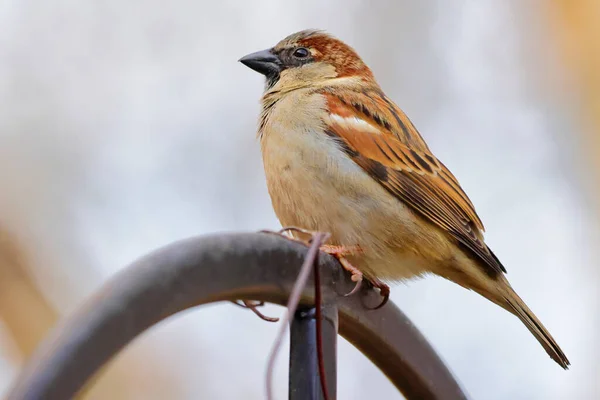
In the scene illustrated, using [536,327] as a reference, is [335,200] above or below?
above

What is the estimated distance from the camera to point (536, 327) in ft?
9.20

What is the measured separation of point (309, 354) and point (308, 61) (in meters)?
2.14

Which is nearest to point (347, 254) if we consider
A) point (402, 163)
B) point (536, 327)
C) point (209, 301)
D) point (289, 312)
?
point (402, 163)

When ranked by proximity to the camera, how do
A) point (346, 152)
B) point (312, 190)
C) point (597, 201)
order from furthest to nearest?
1. point (597, 201)
2. point (346, 152)
3. point (312, 190)

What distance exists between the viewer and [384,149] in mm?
3037

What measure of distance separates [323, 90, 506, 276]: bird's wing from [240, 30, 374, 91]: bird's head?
27cm

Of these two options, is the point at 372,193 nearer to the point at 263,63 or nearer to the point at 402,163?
the point at 402,163

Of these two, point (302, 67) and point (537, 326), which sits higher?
point (302, 67)

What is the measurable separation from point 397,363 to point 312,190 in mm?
962

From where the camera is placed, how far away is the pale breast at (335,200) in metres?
2.69

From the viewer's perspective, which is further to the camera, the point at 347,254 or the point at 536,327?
the point at 536,327

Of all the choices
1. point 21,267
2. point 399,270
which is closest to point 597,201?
point 399,270

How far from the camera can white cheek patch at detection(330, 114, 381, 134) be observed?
Answer: 9.81ft

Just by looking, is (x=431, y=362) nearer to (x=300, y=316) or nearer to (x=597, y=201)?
(x=300, y=316)
